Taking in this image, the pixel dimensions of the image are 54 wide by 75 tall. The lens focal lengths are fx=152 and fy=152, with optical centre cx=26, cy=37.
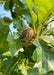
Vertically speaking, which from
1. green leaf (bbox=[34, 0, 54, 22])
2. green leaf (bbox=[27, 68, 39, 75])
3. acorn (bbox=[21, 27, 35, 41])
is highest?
green leaf (bbox=[34, 0, 54, 22])

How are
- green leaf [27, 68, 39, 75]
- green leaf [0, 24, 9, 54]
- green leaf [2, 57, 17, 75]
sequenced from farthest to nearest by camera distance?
green leaf [2, 57, 17, 75] < green leaf [27, 68, 39, 75] < green leaf [0, 24, 9, 54]

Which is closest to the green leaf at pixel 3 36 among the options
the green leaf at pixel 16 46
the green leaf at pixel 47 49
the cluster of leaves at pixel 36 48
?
the cluster of leaves at pixel 36 48

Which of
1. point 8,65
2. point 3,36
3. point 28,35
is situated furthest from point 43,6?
point 8,65

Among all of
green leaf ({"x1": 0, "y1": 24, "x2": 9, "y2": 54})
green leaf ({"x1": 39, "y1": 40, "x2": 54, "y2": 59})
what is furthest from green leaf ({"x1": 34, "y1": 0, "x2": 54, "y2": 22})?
green leaf ({"x1": 0, "y1": 24, "x2": 9, "y2": 54})

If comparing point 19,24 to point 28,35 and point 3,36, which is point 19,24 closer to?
point 28,35

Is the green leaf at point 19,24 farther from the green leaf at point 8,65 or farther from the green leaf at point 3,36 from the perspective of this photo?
the green leaf at point 3,36

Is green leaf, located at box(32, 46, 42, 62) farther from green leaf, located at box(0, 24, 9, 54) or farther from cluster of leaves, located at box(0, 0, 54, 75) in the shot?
green leaf, located at box(0, 24, 9, 54)

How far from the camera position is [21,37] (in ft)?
3.12

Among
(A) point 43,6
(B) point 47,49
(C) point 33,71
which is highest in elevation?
(A) point 43,6

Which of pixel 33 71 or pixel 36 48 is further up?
pixel 36 48

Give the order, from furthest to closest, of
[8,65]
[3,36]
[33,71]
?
[8,65] → [33,71] → [3,36]

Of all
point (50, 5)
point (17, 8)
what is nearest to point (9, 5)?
point (17, 8)

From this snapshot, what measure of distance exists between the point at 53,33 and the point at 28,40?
20 cm

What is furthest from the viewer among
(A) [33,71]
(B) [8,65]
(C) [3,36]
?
(B) [8,65]
